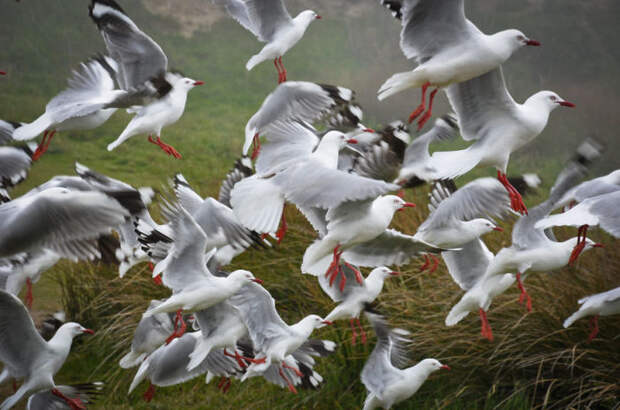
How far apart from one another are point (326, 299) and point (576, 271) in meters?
1.18

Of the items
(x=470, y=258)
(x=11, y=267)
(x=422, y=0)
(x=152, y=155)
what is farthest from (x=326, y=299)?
(x=152, y=155)

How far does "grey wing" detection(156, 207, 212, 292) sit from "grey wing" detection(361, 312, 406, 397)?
74 cm

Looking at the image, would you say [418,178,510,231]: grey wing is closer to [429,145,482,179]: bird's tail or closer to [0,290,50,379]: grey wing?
[429,145,482,179]: bird's tail

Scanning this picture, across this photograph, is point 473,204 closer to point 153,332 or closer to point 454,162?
point 454,162

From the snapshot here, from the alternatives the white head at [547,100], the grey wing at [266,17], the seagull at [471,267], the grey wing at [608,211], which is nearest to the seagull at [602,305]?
the seagull at [471,267]

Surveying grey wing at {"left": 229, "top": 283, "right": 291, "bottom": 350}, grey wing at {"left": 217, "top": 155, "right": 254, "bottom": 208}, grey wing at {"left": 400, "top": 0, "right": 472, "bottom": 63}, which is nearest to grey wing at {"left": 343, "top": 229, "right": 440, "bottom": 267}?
grey wing at {"left": 229, "top": 283, "right": 291, "bottom": 350}

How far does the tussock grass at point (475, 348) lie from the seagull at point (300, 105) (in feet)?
3.02

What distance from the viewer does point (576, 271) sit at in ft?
10.1

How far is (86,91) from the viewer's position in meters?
2.57

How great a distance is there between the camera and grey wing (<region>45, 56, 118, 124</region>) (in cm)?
229

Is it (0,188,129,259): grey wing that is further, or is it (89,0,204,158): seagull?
(89,0,204,158): seagull

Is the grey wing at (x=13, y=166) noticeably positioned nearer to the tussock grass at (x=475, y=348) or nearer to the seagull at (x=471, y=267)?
the tussock grass at (x=475, y=348)

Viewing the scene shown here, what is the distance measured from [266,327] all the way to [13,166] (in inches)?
49.6

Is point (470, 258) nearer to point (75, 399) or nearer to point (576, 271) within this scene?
point (576, 271)
